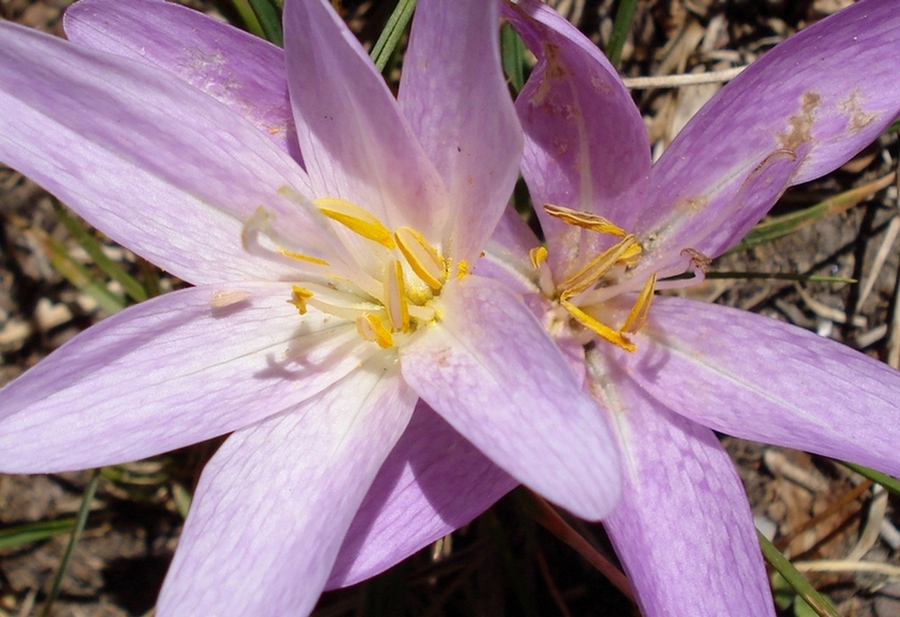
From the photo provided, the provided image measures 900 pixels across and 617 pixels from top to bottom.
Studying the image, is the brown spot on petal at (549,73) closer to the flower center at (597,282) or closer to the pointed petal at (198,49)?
the flower center at (597,282)

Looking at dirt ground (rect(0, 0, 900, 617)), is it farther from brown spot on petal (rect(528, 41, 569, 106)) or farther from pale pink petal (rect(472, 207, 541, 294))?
brown spot on petal (rect(528, 41, 569, 106))

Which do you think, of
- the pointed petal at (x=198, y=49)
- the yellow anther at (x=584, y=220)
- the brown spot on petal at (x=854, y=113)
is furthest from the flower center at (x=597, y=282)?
the pointed petal at (x=198, y=49)

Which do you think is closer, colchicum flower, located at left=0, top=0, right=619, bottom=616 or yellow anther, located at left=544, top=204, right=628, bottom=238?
colchicum flower, located at left=0, top=0, right=619, bottom=616

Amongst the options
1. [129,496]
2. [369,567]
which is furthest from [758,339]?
[129,496]

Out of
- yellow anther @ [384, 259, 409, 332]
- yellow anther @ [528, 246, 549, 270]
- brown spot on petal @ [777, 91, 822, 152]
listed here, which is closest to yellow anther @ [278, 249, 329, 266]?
yellow anther @ [384, 259, 409, 332]

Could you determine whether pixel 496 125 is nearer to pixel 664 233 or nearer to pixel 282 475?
pixel 664 233

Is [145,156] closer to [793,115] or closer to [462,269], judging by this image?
[462,269]
